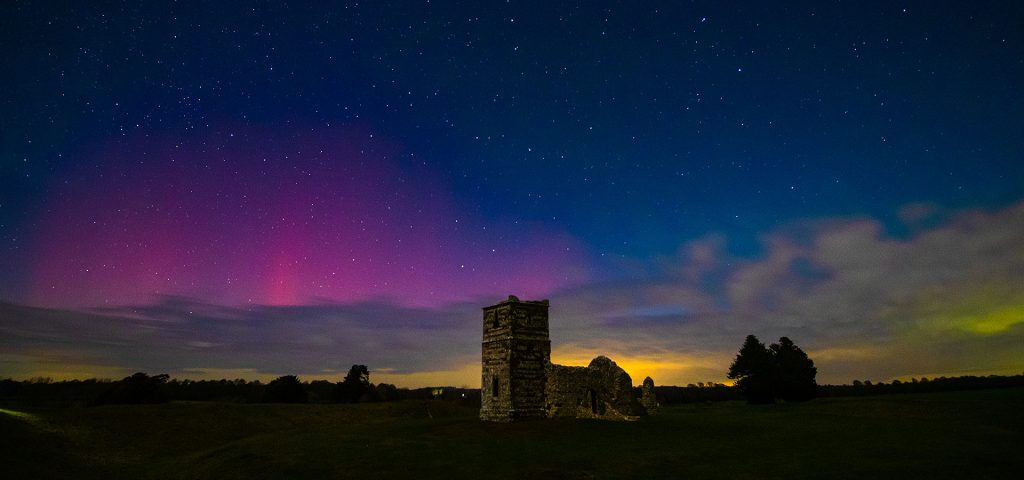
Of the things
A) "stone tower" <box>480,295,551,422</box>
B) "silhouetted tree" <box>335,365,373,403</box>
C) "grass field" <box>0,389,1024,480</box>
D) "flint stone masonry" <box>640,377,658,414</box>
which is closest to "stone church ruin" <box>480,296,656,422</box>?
"stone tower" <box>480,295,551,422</box>

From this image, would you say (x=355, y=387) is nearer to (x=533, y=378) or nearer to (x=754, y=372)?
(x=533, y=378)

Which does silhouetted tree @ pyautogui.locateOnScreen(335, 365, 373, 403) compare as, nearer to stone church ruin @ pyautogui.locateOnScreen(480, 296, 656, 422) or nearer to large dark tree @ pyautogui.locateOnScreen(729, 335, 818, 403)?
stone church ruin @ pyautogui.locateOnScreen(480, 296, 656, 422)

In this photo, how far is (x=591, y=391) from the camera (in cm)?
3709

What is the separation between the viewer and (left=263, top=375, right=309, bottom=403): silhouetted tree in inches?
2474

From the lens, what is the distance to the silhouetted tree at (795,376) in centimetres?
5928

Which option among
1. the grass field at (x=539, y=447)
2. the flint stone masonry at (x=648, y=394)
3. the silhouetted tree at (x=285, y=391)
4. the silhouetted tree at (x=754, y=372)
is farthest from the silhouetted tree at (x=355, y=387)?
the silhouetted tree at (x=754, y=372)

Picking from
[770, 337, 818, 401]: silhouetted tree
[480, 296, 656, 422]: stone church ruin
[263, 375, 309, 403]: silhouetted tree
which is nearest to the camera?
[480, 296, 656, 422]: stone church ruin

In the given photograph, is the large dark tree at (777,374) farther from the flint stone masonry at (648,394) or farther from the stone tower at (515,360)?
the stone tower at (515,360)

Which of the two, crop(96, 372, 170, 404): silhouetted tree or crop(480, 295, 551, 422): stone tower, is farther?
crop(96, 372, 170, 404): silhouetted tree

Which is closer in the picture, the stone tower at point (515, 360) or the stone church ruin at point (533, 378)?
the stone tower at point (515, 360)

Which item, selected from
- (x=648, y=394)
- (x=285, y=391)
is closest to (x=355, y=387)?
(x=285, y=391)

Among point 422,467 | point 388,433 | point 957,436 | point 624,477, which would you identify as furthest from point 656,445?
point 957,436

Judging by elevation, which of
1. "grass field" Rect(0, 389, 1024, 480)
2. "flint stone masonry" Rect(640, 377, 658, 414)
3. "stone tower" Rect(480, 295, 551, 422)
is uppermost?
"stone tower" Rect(480, 295, 551, 422)

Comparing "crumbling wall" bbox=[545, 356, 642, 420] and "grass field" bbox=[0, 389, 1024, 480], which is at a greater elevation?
"crumbling wall" bbox=[545, 356, 642, 420]
